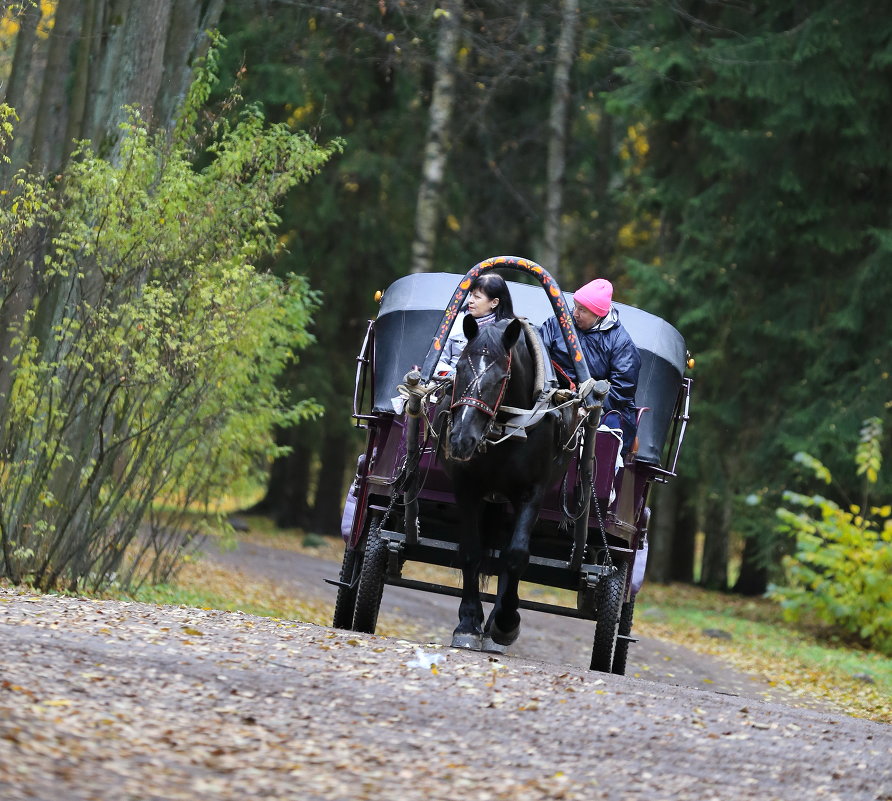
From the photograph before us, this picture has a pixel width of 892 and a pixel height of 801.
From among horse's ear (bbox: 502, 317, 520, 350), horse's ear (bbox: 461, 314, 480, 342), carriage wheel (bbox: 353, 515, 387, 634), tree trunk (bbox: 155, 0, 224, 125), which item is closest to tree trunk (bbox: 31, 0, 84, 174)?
tree trunk (bbox: 155, 0, 224, 125)

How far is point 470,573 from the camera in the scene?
334 inches

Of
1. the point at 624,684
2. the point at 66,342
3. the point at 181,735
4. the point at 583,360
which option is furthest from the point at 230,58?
the point at 181,735

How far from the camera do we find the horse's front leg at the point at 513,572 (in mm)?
8266

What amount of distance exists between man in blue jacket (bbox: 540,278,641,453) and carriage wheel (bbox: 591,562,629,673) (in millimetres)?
827

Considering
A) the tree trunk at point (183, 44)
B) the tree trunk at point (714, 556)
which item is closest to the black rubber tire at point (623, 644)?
the tree trunk at point (183, 44)

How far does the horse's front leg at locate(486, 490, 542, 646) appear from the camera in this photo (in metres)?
8.27

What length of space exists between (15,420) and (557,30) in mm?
12746

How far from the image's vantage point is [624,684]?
7.79 m

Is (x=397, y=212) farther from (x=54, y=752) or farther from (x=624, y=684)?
(x=54, y=752)

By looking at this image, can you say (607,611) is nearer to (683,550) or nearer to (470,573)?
(470,573)

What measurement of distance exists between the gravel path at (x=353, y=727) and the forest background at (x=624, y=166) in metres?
6.35

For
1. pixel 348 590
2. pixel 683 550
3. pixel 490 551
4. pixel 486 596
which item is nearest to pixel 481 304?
pixel 490 551

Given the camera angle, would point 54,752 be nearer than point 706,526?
Yes

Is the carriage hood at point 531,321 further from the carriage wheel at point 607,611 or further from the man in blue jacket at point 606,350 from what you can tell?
the carriage wheel at point 607,611
